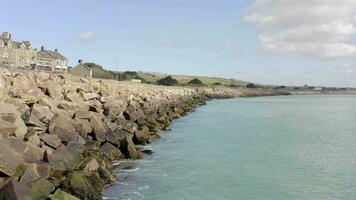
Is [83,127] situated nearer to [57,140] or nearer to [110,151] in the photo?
[110,151]

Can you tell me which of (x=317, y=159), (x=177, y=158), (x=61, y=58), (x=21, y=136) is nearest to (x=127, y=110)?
(x=177, y=158)

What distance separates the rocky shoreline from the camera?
1284 cm

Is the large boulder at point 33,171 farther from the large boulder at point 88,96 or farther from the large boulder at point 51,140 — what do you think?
the large boulder at point 88,96

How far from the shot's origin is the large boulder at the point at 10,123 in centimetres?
1538

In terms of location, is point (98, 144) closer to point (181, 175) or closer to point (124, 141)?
point (124, 141)

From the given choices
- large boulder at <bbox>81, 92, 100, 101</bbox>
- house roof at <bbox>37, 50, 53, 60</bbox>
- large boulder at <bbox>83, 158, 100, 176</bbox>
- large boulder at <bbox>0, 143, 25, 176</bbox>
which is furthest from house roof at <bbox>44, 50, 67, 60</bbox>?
large boulder at <bbox>0, 143, 25, 176</bbox>

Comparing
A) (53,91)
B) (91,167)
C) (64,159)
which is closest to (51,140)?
(64,159)

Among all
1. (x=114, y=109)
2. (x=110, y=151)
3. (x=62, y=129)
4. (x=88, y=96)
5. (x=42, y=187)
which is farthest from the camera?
(x=114, y=109)

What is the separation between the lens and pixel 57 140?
1692cm

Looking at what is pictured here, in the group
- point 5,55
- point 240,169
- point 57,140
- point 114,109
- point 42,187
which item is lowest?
point 240,169

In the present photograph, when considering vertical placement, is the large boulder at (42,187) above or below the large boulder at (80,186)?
above

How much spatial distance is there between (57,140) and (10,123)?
6.00ft

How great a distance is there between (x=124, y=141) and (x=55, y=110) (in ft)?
11.1

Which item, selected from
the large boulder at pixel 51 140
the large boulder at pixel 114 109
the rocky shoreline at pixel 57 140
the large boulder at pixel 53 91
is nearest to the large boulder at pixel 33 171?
the rocky shoreline at pixel 57 140
